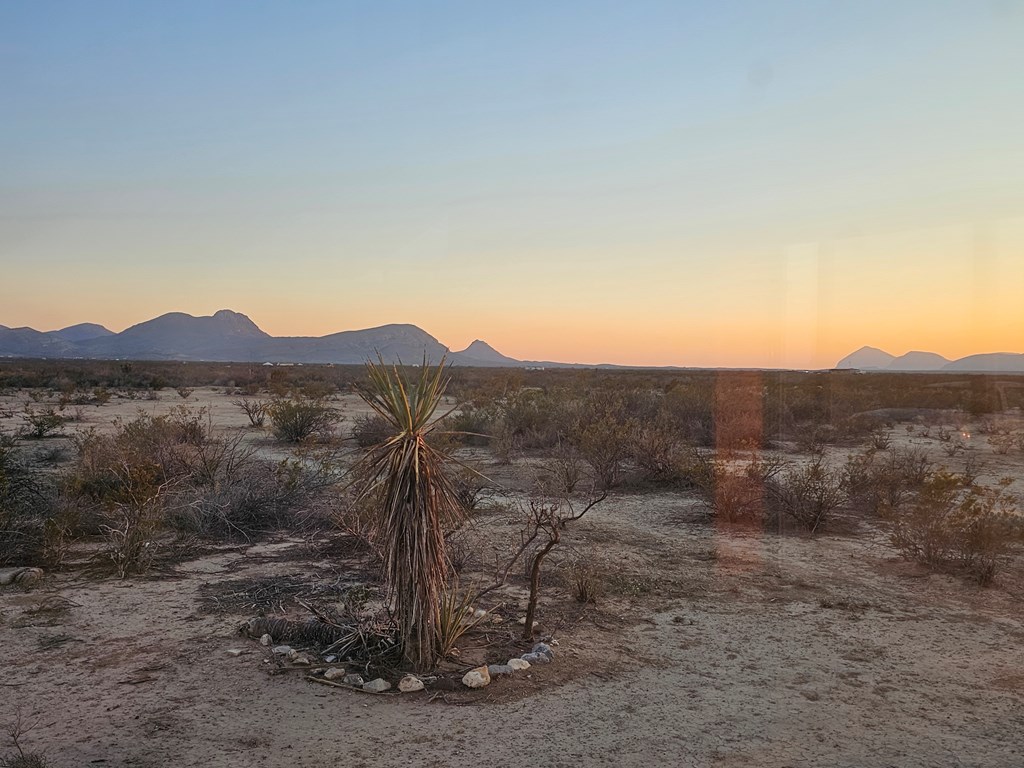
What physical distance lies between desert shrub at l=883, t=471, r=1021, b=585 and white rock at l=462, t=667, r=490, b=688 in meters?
5.72

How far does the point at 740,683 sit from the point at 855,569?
395cm

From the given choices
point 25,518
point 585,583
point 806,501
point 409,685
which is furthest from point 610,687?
point 25,518

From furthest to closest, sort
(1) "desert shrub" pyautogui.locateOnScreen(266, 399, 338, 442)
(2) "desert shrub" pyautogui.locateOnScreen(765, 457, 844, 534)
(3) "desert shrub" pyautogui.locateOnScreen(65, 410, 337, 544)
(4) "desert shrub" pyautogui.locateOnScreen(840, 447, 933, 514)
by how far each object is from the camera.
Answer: (1) "desert shrub" pyautogui.locateOnScreen(266, 399, 338, 442), (4) "desert shrub" pyautogui.locateOnScreen(840, 447, 933, 514), (2) "desert shrub" pyautogui.locateOnScreen(765, 457, 844, 534), (3) "desert shrub" pyautogui.locateOnScreen(65, 410, 337, 544)

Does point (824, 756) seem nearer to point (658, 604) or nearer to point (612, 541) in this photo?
point (658, 604)

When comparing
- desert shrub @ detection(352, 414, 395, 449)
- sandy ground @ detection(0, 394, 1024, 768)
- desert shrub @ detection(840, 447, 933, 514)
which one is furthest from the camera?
desert shrub @ detection(352, 414, 395, 449)

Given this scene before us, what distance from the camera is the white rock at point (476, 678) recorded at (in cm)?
529

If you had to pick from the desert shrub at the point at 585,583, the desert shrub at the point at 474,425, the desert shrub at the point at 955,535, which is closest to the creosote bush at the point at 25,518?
the desert shrub at the point at 585,583

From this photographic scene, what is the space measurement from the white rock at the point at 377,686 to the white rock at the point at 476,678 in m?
0.55

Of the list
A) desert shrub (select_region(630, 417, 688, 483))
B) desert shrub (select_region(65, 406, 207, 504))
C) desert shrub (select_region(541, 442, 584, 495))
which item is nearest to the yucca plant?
desert shrub (select_region(65, 406, 207, 504))

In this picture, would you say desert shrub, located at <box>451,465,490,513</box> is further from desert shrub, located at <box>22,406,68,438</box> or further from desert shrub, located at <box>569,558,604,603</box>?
desert shrub, located at <box>22,406,68,438</box>

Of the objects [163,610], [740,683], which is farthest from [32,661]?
[740,683]

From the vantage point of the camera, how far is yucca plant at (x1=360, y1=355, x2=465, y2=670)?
5.21 meters

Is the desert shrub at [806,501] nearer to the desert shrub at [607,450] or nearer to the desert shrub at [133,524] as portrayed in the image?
the desert shrub at [607,450]

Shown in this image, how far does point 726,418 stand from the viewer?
19.7 m
